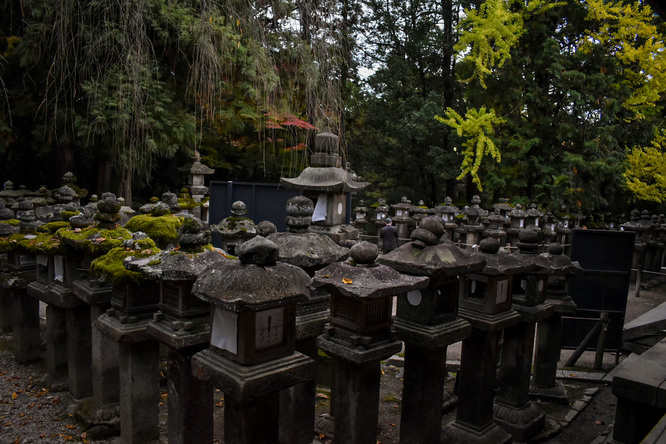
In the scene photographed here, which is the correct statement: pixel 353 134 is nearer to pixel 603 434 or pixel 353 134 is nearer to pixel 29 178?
pixel 29 178

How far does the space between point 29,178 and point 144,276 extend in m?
13.8

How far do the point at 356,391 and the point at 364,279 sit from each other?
0.83 metres

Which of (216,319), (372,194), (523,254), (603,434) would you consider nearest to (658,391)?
(603,434)

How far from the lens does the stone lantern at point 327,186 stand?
20.8 ft

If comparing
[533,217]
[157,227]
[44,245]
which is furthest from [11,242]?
[533,217]

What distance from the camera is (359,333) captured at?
2982 mm

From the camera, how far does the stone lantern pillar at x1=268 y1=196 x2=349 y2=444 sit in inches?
148

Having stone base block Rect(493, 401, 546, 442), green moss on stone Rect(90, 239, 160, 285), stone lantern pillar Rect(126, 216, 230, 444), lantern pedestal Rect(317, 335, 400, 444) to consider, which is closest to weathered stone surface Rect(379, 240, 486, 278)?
lantern pedestal Rect(317, 335, 400, 444)

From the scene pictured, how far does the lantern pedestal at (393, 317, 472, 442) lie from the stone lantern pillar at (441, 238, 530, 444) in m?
0.38

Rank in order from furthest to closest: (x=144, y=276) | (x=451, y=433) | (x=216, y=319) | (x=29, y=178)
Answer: (x=29, y=178)
(x=451, y=433)
(x=144, y=276)
(x=216, y=319)

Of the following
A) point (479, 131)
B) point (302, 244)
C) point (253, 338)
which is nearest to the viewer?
point (253, 338)

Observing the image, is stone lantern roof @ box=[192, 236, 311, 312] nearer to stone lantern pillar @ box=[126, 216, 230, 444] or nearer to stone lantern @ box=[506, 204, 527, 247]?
stone lantern pillar @ box=[126, 216, 230, 444]

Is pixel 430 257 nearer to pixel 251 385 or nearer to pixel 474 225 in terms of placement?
pixel 251 385

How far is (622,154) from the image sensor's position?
1354cm
